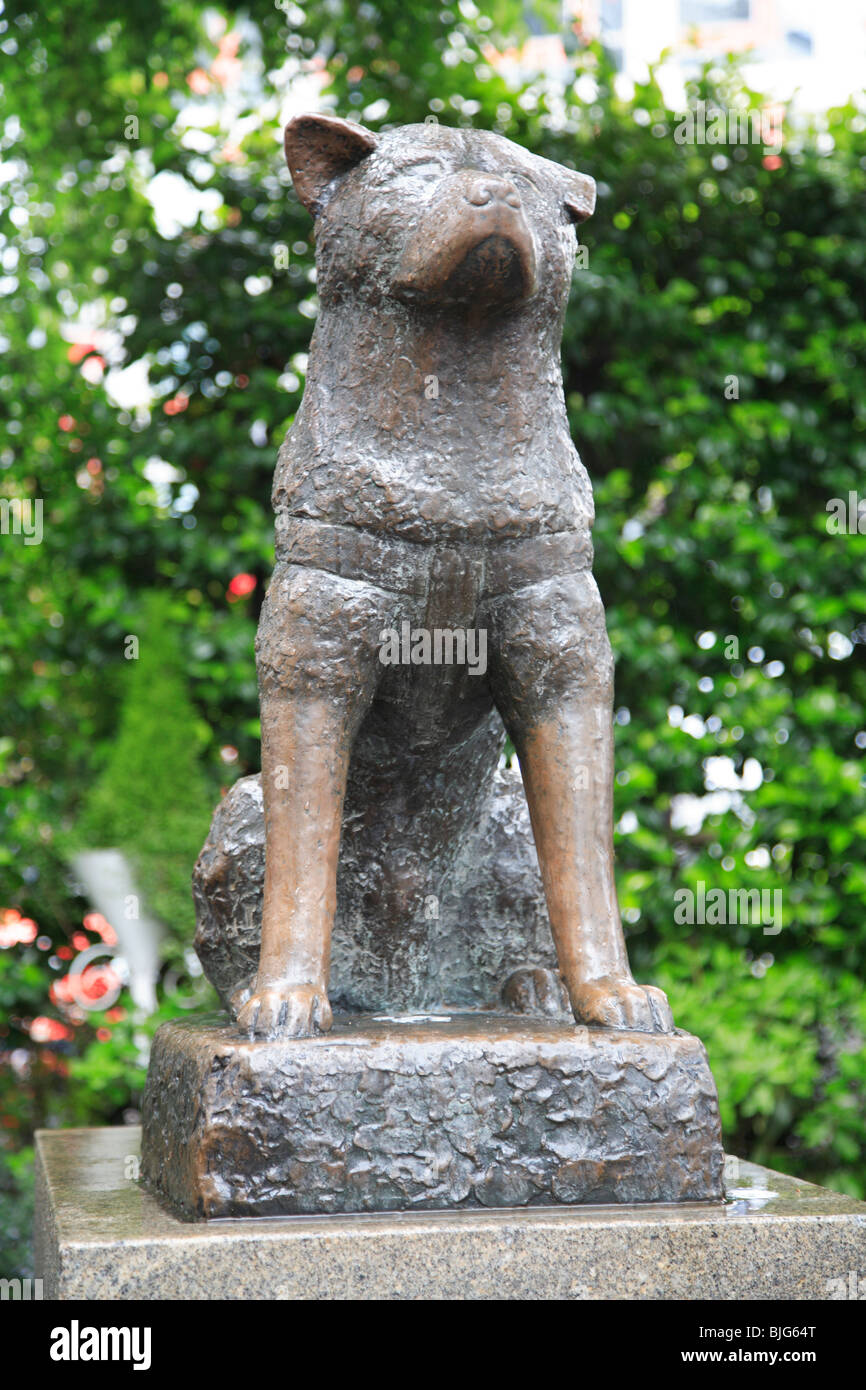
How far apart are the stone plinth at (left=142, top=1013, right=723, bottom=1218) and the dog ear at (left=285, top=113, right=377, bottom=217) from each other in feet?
4.47

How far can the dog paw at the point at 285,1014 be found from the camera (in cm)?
217

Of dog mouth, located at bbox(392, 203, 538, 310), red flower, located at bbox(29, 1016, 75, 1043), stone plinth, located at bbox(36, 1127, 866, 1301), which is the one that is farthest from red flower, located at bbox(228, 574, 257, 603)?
stone plinth, located at bbox(36, 1127, 866, 1301)

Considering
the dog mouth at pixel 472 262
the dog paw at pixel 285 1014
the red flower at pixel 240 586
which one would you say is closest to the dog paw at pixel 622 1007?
the dog paw at pixel 285 1014

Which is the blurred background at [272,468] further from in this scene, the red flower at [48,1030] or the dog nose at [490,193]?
the dog nose at [490,193]

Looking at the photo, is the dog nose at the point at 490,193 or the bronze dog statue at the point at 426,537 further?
the bronze dog statue at the point at 426,537

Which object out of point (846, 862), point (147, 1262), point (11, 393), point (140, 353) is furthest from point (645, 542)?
point (147, 1262)

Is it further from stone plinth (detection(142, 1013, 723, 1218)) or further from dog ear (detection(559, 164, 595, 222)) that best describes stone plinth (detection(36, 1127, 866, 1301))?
dog ear (detection(559, 164, 595, 222))

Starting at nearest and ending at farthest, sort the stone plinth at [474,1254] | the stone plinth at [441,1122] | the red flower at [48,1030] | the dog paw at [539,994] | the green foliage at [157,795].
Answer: the stone plinth at [474,1254] < the stone plinth at [441,1122] < the dog paw at [539,994] < the green foliage at [157,795] < the red flower at [48,1030]

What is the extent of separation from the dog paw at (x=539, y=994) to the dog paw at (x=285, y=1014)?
0.48 metres

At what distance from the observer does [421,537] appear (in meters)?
2.34

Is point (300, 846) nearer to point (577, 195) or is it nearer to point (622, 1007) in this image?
point (622, 1007)

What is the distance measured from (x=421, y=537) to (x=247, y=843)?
657 millimetres

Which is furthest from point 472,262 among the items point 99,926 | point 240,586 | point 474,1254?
point 99,926

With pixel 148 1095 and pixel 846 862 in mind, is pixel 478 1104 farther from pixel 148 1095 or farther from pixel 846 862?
pixel 846 862
